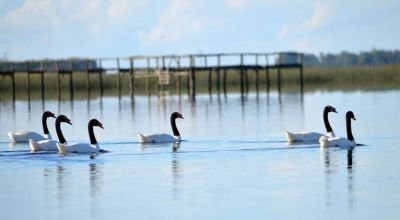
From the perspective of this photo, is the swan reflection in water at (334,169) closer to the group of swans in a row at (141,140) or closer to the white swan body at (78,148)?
the group of swans in a row at (141,140)

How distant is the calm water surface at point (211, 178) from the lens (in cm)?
2016

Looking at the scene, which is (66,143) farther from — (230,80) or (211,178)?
(230,80)

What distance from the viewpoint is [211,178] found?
24141 millimetres

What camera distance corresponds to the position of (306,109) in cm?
5434

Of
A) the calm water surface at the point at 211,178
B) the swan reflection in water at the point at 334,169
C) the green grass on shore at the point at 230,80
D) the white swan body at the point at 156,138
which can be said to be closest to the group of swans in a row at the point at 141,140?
the white swan body at the point at 156,138

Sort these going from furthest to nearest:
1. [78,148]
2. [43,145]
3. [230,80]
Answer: [230,80]
[43,145]
[78,148]

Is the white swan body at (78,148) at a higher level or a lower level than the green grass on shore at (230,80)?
lower

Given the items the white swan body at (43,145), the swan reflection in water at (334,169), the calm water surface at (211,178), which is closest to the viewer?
the calm water surface at (211,178)

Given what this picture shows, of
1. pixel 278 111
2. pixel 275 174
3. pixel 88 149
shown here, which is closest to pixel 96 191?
pixel 275 174

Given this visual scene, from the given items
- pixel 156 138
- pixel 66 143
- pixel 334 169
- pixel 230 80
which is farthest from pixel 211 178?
pixel 230 80

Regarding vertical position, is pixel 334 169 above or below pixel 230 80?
below

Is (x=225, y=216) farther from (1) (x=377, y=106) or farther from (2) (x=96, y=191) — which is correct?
(1) (x=377, y=106)

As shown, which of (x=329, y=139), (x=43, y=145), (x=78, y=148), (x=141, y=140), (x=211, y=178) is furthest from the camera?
(x=141, y=140)

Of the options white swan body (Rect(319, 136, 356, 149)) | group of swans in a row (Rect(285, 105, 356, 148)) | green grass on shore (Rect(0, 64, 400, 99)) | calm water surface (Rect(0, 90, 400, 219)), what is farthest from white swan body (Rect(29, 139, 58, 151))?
green grass on shore (Rect(0, 64, 400, 99))
